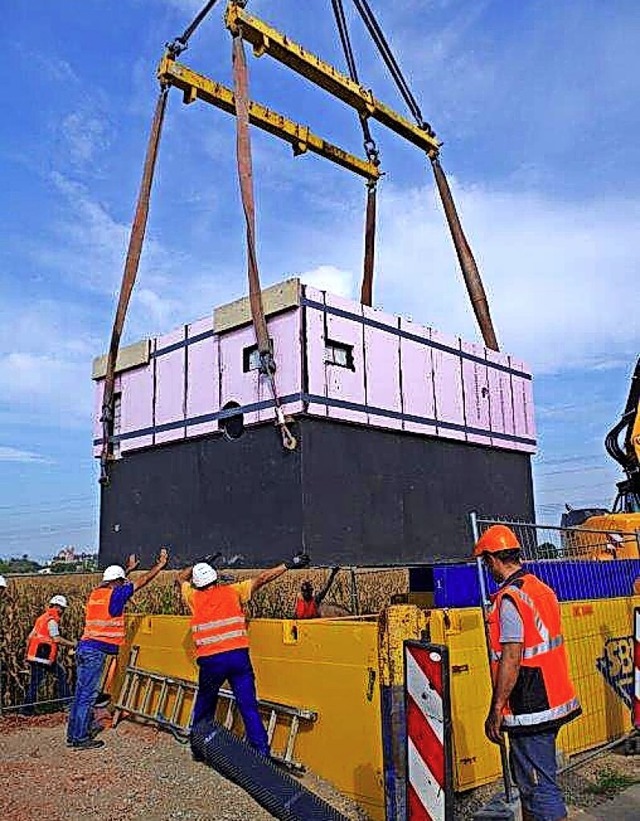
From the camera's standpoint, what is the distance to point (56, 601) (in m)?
10.3

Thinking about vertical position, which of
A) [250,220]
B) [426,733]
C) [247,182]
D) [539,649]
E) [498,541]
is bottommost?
[426,733]

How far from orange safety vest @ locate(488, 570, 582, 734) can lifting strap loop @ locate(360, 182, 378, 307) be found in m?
9.81

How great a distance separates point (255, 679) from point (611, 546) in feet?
14.8

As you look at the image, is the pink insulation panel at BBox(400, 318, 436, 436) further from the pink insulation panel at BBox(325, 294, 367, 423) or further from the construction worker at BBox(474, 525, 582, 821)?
the construction worker at BBox(474, 525, 582, 821)

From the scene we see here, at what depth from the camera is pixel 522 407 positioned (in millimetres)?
12297

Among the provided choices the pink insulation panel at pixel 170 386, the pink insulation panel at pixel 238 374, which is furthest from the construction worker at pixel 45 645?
the pink insulation panel at pixel 238 374

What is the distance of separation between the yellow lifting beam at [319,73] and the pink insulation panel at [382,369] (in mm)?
3324

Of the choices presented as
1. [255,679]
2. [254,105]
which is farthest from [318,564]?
[254,105]

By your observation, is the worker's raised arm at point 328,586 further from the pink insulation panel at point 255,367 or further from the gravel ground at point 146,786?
the gravel ground at point 146,786

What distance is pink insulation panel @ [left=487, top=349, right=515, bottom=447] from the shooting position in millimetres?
11461

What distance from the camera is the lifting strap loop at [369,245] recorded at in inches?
516

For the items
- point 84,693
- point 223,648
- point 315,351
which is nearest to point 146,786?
point 223,648

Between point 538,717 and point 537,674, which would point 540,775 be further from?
point 537,674

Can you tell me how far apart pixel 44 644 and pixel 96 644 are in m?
2.48
